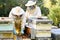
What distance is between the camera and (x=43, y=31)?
4590 millimetres

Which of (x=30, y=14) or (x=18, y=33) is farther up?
(x=30, y=14)

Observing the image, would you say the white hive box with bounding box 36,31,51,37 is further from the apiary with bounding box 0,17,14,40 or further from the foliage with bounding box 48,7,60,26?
the foliage with bounding box 48,7,60,26

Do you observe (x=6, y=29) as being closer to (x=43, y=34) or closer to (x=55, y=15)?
(x=43, y=34)

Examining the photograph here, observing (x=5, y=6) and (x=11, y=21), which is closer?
(x=11, y=21)

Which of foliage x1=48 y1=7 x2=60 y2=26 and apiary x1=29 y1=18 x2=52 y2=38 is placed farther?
foliage x1=48 y1=7 x2=60 y2=26

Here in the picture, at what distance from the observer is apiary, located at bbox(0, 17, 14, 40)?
4.48 meters

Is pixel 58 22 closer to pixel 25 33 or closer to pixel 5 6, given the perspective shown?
pixel 5 6

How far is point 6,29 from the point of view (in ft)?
14.8

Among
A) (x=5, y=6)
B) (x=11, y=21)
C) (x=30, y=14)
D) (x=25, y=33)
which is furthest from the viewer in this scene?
(x=5, y=6)

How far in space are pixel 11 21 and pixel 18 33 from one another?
31 cm

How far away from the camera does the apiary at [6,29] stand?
448cm

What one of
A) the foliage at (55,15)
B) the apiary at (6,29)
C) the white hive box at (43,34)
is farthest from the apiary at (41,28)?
the foliage at (55,15)

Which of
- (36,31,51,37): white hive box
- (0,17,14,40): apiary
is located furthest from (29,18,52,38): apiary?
(0,17,14,40): apiary

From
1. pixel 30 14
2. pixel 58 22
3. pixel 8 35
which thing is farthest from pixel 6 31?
pixel 58 22
